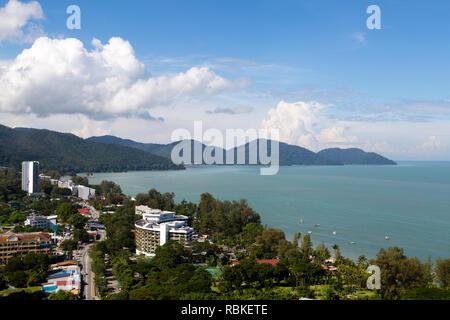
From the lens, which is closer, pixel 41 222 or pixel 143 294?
pixel 143 294

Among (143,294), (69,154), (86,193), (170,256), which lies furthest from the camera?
(69,154)

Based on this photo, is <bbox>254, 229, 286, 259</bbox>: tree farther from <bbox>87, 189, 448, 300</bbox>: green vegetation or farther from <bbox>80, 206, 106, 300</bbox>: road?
<bbox>80, 206, 106, 300</bbox>: road

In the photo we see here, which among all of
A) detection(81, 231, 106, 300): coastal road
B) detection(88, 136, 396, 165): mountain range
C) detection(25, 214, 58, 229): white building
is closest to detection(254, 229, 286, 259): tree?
detection(81, 231, 106, 300): coastal road

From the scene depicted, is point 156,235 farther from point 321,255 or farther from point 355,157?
point 355,157

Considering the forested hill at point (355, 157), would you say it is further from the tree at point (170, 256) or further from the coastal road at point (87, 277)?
the coastal road at point (87, 277)

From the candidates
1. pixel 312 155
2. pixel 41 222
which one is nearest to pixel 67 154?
pixel 41 222

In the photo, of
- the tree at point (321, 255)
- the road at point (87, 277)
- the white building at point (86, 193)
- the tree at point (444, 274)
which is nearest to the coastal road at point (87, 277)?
the road at point (87, 277)
